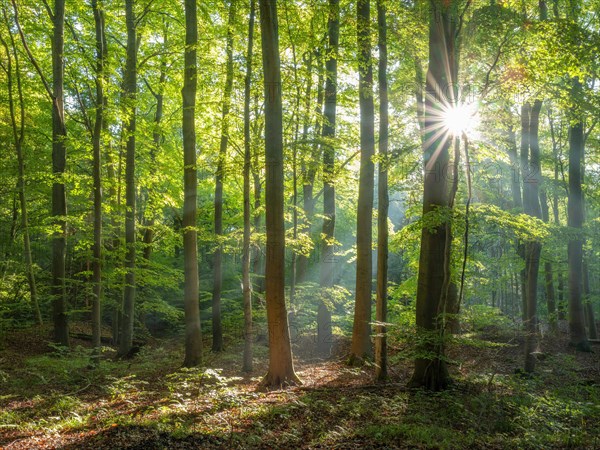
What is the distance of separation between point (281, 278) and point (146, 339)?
14.3 m

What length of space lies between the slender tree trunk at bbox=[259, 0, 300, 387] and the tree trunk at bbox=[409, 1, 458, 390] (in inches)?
97.2

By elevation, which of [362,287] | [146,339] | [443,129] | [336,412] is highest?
[443,129]

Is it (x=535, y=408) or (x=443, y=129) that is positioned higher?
(x=443, y=129)

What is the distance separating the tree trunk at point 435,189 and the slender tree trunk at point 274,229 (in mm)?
2470

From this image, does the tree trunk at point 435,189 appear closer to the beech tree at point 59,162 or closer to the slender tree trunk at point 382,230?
the slender tree trunk at point 382,230

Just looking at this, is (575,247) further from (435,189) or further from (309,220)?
(435,189)

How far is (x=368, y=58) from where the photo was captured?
10.6 metres

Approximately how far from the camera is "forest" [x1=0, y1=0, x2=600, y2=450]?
6.45 metres

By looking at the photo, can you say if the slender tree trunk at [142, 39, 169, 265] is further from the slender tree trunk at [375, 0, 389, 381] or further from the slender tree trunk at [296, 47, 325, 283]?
the slender tree trunk at [375, 0, 389, 381]

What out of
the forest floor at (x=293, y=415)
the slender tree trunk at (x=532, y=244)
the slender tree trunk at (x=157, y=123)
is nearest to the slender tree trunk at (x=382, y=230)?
the forest floor at (x=293, y=415)

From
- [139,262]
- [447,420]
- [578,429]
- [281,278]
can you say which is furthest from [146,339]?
[578,429]

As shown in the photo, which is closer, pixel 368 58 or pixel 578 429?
pixel 578 429

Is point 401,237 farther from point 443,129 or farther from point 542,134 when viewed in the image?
point 542,134

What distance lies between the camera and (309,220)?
16312 millimetres
